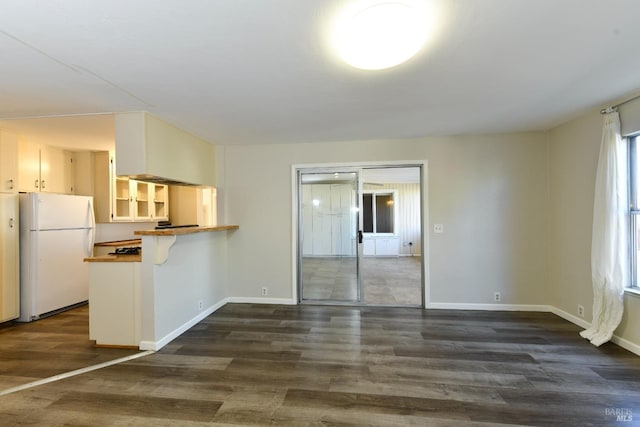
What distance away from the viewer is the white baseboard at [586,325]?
2.53 meters

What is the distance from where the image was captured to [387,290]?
484cm

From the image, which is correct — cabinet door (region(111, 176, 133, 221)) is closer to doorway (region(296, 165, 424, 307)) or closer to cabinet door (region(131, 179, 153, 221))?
cabinet door (region(131, 179, 153, 221))

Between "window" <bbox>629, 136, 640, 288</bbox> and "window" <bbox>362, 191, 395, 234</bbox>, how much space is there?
20.0 ft

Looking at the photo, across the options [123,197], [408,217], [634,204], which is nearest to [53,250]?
[123,197]

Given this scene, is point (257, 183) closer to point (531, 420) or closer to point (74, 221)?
point (74, 221)

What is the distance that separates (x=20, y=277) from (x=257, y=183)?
3.20 metres

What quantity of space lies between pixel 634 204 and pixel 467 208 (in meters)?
1.51

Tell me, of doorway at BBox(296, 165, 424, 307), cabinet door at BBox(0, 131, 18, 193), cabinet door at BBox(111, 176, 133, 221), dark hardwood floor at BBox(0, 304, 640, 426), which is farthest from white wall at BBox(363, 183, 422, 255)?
cabinet door at BBox(0, 131, 18, 193)

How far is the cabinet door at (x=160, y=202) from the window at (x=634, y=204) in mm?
6296

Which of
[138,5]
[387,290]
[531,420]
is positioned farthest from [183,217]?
[531,420]

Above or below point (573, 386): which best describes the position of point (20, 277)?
above

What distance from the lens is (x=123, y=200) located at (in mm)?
4660

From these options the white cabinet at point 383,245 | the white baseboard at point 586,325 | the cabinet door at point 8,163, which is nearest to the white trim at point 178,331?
the cabinet door at point 8,163

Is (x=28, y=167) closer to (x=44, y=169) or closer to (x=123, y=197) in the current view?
(x=44, y=169)
